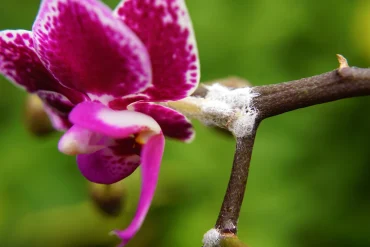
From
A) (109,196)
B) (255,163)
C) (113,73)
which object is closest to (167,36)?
(113,73)

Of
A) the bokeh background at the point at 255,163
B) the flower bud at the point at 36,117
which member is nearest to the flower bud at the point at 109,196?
the flower bud at the point at 36,117

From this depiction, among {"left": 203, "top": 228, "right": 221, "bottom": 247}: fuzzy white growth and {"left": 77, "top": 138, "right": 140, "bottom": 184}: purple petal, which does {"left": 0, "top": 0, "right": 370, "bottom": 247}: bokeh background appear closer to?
{"left": 77, "top": 138, "right": 140, "bottom": 184}: purple petal

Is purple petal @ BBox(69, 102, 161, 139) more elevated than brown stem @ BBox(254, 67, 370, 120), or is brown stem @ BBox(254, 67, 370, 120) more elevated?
brown stem @ BBox(254, 67, 370, 120)

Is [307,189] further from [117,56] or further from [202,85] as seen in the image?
[117,56]

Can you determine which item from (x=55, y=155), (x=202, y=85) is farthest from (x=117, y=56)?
(x=55, y=155)

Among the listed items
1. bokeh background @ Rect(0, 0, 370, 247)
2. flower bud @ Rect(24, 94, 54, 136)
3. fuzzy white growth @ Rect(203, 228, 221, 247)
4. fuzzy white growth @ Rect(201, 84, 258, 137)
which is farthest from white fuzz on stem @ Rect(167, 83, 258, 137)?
bokeh background @ Rect(0, 0, 370, 247)

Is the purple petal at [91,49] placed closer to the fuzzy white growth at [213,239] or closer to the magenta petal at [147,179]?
the magenta petal at [147,179]
